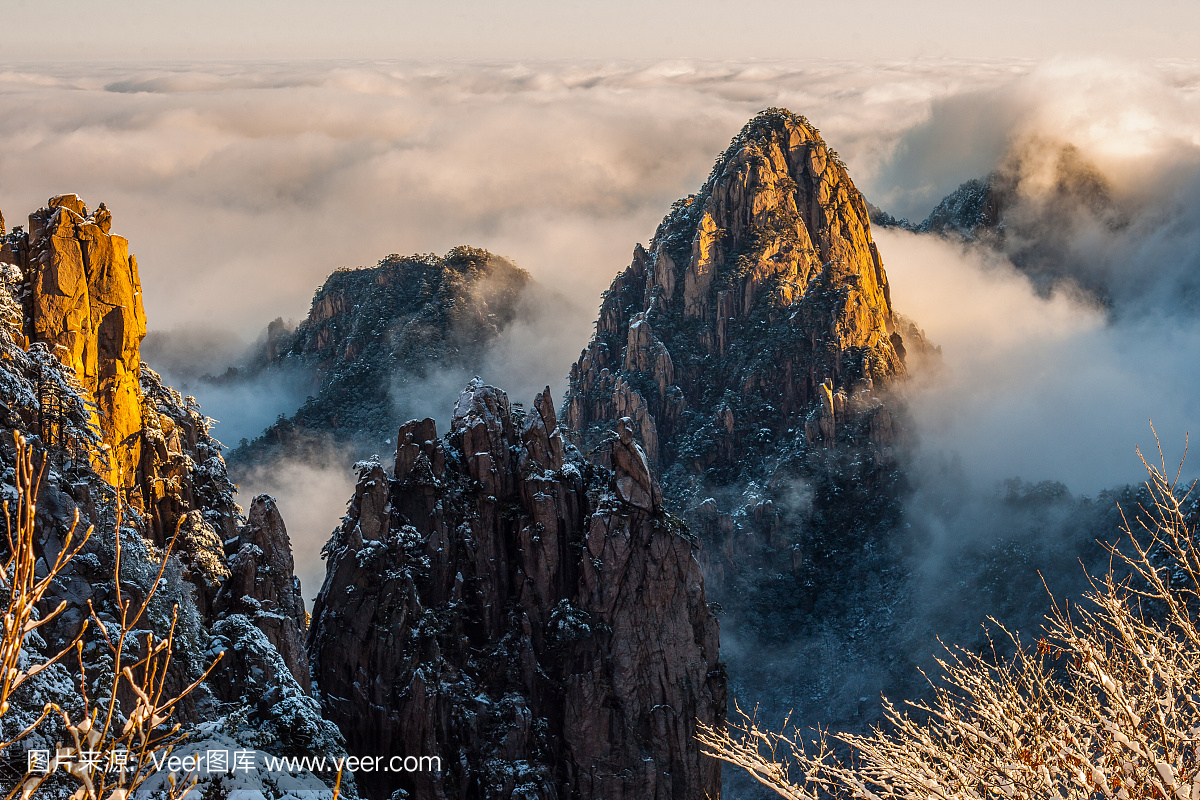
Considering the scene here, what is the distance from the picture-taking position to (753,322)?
10388 centimetres

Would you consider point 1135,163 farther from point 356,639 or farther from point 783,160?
point 356,639

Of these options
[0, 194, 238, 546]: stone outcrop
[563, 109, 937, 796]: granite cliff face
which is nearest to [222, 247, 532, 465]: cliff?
[563, 109, 937, 796]: granite cliff face

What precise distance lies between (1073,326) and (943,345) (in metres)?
24.2

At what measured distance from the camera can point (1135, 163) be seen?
150 m

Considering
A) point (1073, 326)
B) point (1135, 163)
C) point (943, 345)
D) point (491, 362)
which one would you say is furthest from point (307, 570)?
point (1135, 163)

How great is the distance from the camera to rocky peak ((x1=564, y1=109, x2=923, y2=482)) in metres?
99.4

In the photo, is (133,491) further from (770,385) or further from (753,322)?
(753,322)

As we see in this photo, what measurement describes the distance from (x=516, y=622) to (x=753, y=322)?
2742 inches

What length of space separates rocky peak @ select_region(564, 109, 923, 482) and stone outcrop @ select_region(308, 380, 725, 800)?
5589cm

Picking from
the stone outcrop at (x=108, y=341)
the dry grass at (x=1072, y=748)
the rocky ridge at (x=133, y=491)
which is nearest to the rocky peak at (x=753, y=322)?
the rocky ridge at (x=133, y=491)

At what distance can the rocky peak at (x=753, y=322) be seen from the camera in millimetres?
99438

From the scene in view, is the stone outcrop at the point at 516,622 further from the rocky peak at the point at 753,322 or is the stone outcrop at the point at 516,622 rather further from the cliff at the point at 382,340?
the cliff at the point at 382,340

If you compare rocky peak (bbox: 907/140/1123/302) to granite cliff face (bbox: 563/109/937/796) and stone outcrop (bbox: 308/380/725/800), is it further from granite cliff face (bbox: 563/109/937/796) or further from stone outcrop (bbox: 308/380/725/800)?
stone outcrop (bbox: 308/380/725/800)

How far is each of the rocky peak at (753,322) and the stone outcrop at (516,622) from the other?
5589cm
